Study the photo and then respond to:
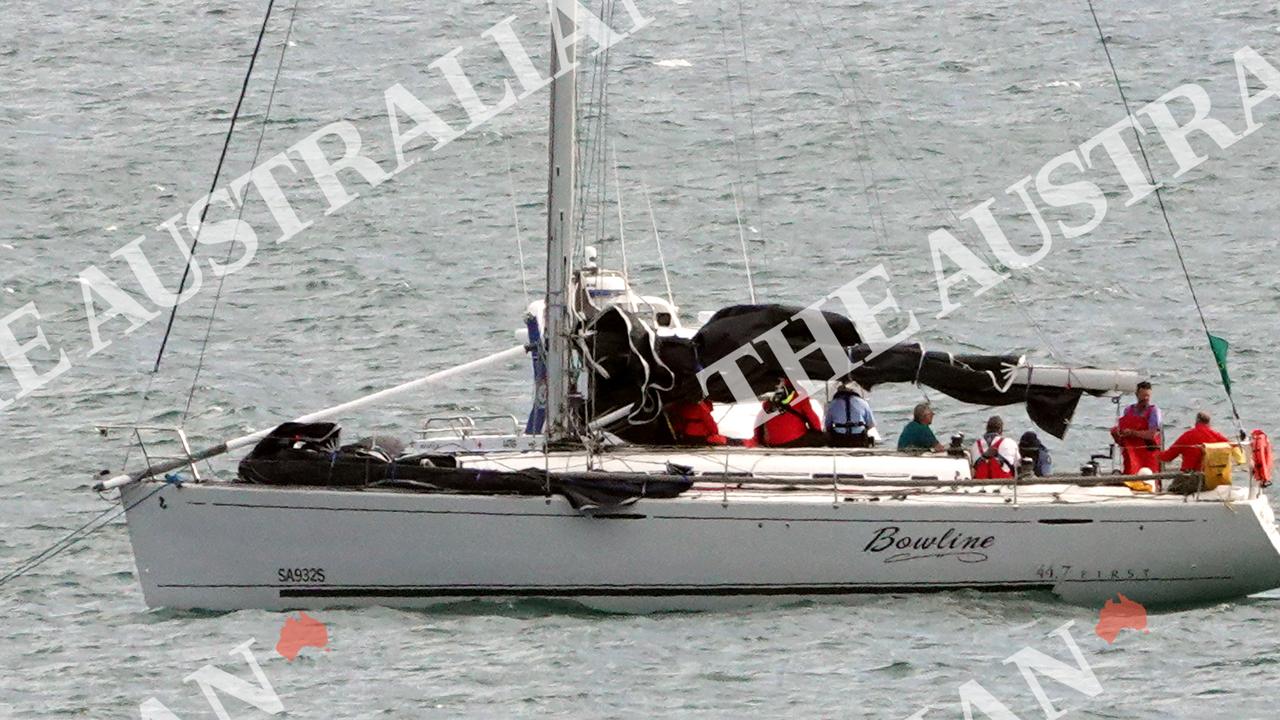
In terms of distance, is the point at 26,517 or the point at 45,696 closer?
the point at 45,696

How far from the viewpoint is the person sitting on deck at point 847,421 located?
27688mm

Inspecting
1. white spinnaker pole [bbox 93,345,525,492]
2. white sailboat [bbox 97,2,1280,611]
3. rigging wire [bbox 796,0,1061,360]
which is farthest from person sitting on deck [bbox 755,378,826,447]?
rigging wire [bbox 796,0,1061,360]

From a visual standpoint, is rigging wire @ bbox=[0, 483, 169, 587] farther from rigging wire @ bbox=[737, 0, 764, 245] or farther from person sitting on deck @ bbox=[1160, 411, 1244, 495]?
rigging wire @ bbox=[737, 0, 764, 245]

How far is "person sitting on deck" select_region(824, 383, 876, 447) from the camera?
27688 millimetres

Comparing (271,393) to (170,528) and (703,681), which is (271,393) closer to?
(170,528)

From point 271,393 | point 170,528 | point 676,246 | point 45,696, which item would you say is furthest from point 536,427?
point 676,246

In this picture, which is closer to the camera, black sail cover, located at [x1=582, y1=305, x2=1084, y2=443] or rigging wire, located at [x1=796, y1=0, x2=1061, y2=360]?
black sail cover, located at [x1=582, y1=305, x2=1084, y2=443]

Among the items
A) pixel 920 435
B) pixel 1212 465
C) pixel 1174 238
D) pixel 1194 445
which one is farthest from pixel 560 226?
pixel 1174 238

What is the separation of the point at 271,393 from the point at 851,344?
40.0ft

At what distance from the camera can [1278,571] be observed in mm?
25500

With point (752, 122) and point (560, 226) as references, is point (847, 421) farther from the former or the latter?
point (752, 122)

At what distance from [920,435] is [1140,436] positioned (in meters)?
2.38

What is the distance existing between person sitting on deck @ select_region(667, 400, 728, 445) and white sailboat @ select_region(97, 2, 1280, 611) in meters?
1.72

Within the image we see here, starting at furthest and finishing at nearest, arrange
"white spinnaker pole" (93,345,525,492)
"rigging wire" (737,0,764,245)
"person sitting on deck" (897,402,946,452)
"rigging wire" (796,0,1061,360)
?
1. "rigging wire" (737,0,764,245)
2. "rigging wire" (796,0,1061,360)
3. "person sitting on deck" (897,402,946,452)
4. "white spinnaker pole" (93,345,525,492)
